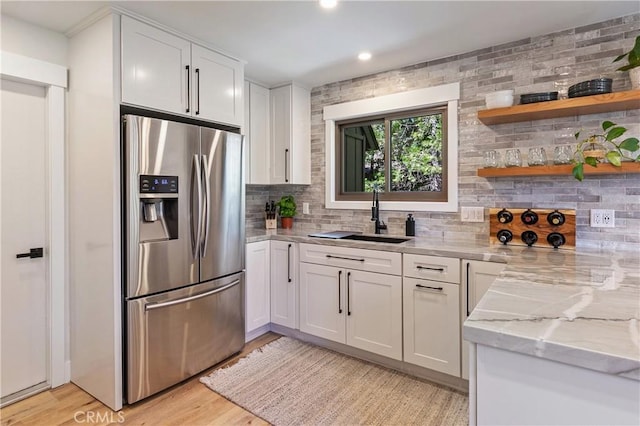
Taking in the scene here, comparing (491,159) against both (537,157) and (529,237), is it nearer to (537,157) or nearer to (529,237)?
(537,157)

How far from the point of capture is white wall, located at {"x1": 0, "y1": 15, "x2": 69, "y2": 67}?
7.01ft

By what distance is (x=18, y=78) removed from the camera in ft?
7.15

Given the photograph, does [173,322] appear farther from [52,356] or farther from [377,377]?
[377,377]

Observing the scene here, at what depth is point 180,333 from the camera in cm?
234

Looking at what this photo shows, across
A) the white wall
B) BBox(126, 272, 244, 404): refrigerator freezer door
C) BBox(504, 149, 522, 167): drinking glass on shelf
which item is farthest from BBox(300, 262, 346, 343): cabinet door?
the white wall

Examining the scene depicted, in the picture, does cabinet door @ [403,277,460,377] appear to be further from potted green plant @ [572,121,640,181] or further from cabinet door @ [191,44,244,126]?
cabinet door @ [191,44,244,126]

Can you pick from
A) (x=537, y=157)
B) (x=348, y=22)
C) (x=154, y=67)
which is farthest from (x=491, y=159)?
(x=154, y=67)

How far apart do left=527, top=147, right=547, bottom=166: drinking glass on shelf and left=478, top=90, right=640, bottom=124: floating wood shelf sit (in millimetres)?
222

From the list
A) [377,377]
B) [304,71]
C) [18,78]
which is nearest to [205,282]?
[377,377]

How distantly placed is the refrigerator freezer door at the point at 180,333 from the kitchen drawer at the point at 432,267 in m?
1.29

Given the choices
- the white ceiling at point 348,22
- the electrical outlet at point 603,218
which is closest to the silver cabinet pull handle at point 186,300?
the white ceiling at point 348,22

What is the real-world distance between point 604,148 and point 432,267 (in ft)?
4.13

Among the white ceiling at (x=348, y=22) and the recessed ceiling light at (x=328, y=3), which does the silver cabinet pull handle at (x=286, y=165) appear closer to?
the white ceiling at (x=348, y=22)

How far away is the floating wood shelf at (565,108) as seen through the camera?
2.00m
